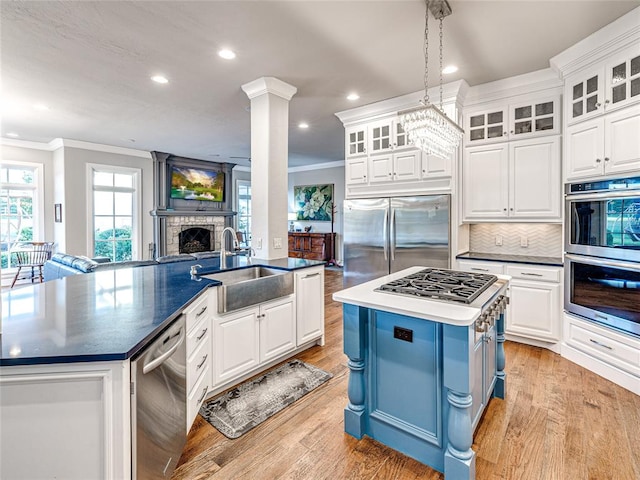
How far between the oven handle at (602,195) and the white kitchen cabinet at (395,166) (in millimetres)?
1535

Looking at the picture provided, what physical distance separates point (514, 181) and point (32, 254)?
8.34m

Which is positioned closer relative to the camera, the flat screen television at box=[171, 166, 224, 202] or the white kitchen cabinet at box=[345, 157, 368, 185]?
the white kitchen cabinet at box=[345, 157, 368, 185]

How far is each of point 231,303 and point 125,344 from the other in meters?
1.19

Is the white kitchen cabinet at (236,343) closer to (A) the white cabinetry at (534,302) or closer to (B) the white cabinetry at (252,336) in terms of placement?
(B) the white cabinetry at (252,336)

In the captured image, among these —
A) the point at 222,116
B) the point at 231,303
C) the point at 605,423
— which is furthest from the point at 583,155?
the point at 222,116

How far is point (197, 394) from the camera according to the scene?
1.99 meters

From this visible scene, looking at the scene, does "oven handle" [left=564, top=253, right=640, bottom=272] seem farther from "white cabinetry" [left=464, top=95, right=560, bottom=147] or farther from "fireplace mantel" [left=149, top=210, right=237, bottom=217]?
"fireplace mantel" [left=149, top=210, right=237, bottom=217]

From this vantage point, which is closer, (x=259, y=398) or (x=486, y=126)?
(x=259, y=398)

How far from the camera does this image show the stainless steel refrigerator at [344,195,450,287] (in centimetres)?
373

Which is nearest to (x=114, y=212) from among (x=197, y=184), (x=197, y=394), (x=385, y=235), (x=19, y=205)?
(x=19, y=205)

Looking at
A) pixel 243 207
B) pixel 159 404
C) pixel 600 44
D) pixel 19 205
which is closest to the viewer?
pixel 159 404

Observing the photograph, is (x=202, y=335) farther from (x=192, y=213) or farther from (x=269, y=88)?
Result: (x=192, y=213)

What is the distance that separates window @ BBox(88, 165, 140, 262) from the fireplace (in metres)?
0.98

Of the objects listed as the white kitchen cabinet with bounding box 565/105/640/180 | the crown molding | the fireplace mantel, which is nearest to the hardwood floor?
the white kitchen cabinet with bounding box 565/105/640/180
